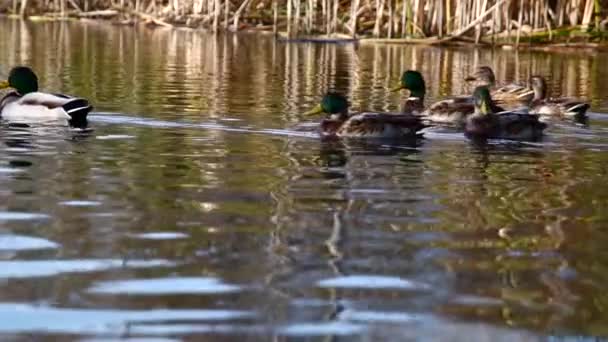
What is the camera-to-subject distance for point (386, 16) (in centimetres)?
2817

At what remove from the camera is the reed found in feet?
85.7

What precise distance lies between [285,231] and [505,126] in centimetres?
520

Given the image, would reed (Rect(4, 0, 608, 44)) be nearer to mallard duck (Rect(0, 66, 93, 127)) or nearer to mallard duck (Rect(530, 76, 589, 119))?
mallard duck (Rect(530, 76, 589, 119))

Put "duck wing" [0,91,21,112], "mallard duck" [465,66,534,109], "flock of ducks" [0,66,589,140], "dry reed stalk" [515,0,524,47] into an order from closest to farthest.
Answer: "flock of ducks" [0,66,589,140]
"duck wing" [0,91,21,112]
"mallard duck" [465,66,534,109]
"dry reed stalk" [515,0,524,47]

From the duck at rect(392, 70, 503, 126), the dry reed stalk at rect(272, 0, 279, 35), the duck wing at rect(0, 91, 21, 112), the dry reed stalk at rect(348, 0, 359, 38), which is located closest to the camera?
the duck wing at rect(0, 91, 21, 112)

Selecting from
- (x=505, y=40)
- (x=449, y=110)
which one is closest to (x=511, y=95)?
(x=449, y=110)

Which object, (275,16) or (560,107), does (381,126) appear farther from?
(275,16)

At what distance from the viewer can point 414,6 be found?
2653 centimetres

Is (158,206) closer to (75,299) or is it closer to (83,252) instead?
(83,252)

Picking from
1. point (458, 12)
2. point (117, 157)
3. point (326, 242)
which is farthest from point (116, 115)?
point (458, 12)

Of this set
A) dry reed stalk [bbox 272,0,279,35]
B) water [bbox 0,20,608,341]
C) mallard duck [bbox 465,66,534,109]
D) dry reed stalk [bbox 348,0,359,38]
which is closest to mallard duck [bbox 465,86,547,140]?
water [bbox 0,20,608,341]

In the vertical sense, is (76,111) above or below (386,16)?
below

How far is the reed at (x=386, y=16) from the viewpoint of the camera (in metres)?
26.1

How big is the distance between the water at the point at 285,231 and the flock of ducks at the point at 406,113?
245 mm
